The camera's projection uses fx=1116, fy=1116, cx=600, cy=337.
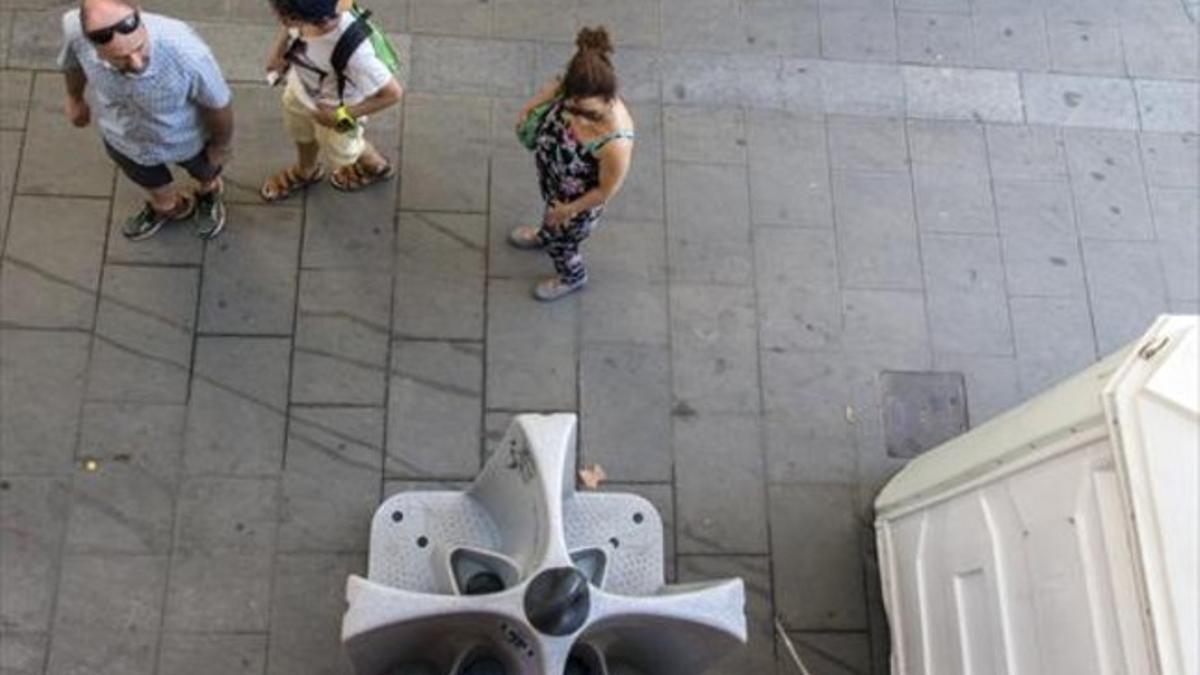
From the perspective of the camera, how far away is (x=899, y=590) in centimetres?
438

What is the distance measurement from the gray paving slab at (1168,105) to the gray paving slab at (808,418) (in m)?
2.27

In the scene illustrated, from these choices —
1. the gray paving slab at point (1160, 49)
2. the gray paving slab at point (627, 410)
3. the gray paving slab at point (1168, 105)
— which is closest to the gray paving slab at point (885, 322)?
the gray paving slab at point (627, 410)

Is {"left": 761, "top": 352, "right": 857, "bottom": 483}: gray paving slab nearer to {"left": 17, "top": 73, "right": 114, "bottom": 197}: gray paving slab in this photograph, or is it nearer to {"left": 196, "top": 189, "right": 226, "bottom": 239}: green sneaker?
{"left": 196, "top": 189, "right": 226, "bottom": 239}: green sneaker

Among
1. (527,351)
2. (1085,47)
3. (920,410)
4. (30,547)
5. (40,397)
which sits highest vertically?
(1085,47)

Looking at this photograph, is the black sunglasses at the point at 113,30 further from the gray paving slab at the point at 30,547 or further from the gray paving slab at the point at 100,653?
the gray paving slab at the point at 100,653

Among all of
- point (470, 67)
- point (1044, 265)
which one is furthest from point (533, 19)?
point (1044, 265)

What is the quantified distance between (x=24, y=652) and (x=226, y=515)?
33.1 inches

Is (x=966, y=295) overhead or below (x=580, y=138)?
below

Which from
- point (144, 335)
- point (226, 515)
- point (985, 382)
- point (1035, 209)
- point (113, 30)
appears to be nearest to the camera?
point (113, 30)

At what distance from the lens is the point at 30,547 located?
13.8 ft

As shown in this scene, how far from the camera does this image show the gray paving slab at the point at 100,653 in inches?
161

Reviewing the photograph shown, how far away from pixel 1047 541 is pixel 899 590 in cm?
112

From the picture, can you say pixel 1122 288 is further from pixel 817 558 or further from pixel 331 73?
pixel 331 73

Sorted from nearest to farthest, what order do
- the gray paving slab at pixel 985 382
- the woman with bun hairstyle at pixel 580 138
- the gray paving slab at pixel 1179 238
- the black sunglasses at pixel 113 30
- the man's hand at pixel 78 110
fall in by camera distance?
the black sunglasses at pixel 113 30
the woman with bun hairstyle at pixel 580 138
the man's hand at pixel 78 110
the gray paving slab at pixel 985 382
the gray paving slab at pixel 1179 238
